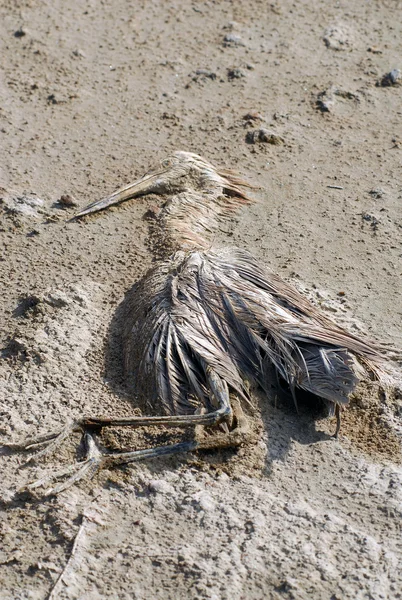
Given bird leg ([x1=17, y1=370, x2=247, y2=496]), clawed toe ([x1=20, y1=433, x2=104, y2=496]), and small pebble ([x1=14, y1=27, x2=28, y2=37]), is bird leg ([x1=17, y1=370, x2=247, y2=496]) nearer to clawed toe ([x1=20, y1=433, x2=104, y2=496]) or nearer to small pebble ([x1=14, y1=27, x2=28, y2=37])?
clawed toe ([x1=20, y1=433, x2=104, y2=496])

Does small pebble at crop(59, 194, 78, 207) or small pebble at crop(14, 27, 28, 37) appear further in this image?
small pebble at crop(14, 27, 28, 37)

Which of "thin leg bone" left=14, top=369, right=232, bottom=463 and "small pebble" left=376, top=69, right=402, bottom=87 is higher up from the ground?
"small pebble" left=376, top=69, right=402, bottom=87

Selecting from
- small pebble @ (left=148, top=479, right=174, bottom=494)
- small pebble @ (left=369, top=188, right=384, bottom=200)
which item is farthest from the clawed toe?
small pebble @ (left=369, top=188, right=384, bottom=200)

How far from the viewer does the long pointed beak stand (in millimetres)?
4918

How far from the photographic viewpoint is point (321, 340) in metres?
3.77

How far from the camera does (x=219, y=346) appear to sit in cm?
387

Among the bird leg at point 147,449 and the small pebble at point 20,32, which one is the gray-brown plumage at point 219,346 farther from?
the small pebble at point 20,32

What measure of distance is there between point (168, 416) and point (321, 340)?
71 cm

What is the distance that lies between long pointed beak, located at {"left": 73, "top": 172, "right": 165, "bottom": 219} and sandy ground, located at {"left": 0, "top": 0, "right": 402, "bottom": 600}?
0.06m

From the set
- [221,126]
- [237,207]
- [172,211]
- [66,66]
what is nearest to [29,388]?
[172,211]

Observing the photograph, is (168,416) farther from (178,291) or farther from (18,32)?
(18,32)

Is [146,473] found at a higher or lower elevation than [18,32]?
lower

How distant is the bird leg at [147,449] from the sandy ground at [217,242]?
0.17 ft

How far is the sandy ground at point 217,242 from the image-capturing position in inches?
127
